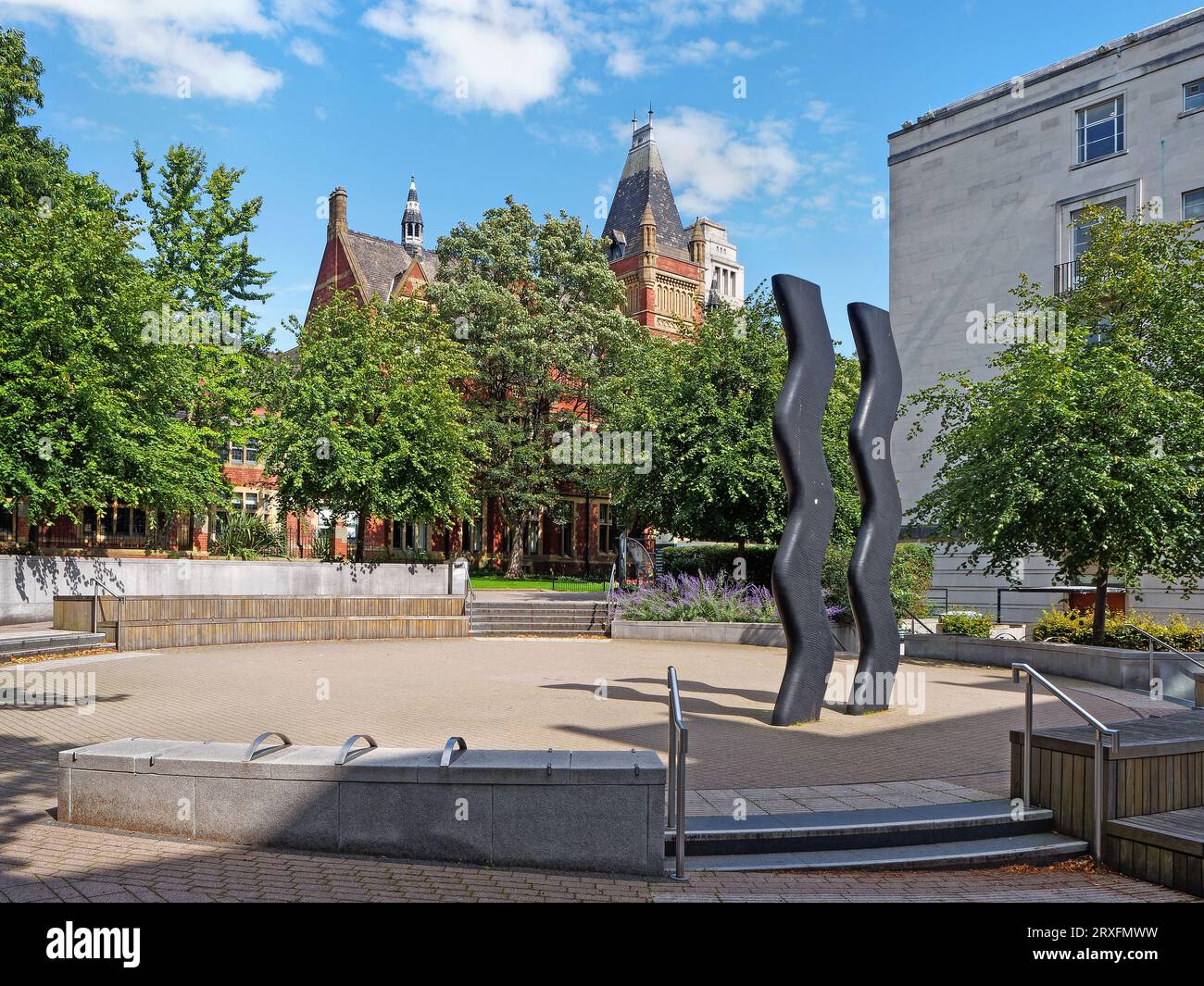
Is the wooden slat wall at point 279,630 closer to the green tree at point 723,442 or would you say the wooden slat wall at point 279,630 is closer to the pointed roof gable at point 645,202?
the green tree at point 723,442

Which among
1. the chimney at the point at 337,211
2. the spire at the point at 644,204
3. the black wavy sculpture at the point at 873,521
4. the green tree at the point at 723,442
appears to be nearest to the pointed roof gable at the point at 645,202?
the spire at the point at 644,204

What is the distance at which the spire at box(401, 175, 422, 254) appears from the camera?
342ft

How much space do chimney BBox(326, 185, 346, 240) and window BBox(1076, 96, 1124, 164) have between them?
146 ft

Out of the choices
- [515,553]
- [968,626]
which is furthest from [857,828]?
[515,553]

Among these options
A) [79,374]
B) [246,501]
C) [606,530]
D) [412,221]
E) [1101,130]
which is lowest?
[606,530]

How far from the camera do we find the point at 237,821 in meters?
6.10

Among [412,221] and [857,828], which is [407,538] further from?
[412,221]

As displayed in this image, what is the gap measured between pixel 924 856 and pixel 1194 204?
2748cm

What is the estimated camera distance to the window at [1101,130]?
28234 mm

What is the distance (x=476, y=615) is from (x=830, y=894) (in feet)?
58.5

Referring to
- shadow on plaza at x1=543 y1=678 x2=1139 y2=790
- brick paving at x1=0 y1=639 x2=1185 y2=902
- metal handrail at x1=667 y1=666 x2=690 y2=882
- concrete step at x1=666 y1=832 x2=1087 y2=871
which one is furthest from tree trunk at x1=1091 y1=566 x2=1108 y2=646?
metal handrail at x1=667 y1=666 x2=690 y2=882

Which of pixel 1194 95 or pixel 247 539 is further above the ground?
pixel 1194 95

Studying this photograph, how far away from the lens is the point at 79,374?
20.3 metres
